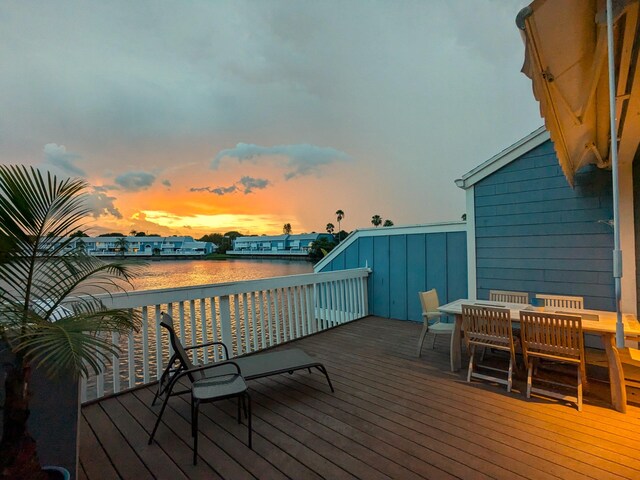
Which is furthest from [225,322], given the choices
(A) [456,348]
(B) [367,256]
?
(B) [367,256]

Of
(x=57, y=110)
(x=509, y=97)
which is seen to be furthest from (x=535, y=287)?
(x=57, y=110)

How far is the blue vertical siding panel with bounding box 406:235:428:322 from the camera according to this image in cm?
557

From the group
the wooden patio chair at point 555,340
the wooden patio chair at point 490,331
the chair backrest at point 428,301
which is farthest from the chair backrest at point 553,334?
the chair backrest at point 428,301

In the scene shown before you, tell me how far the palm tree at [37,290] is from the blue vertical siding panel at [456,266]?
5.04m

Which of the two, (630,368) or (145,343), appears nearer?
(630,368)

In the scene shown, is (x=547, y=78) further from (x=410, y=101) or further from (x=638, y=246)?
(x=410, y=101)

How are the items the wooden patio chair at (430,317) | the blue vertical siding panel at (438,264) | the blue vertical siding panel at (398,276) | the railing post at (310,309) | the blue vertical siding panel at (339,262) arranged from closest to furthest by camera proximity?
the wooden patio chair at (430,317)
the railing post at (310,309)
the blue vertical siding panel at (438,264)
the blue vertical siding panel at (398,276)
the blue vertical siding panel at (339,262)

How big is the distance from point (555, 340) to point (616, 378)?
544 mm

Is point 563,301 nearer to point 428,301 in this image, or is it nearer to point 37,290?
point 428,301

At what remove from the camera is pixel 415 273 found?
5664mm

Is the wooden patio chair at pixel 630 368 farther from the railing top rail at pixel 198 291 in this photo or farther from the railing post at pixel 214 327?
the railing post at pixel 214 327

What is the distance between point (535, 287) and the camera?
4426 mm

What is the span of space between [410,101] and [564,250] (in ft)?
16.8

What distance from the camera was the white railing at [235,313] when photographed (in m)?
3.01
